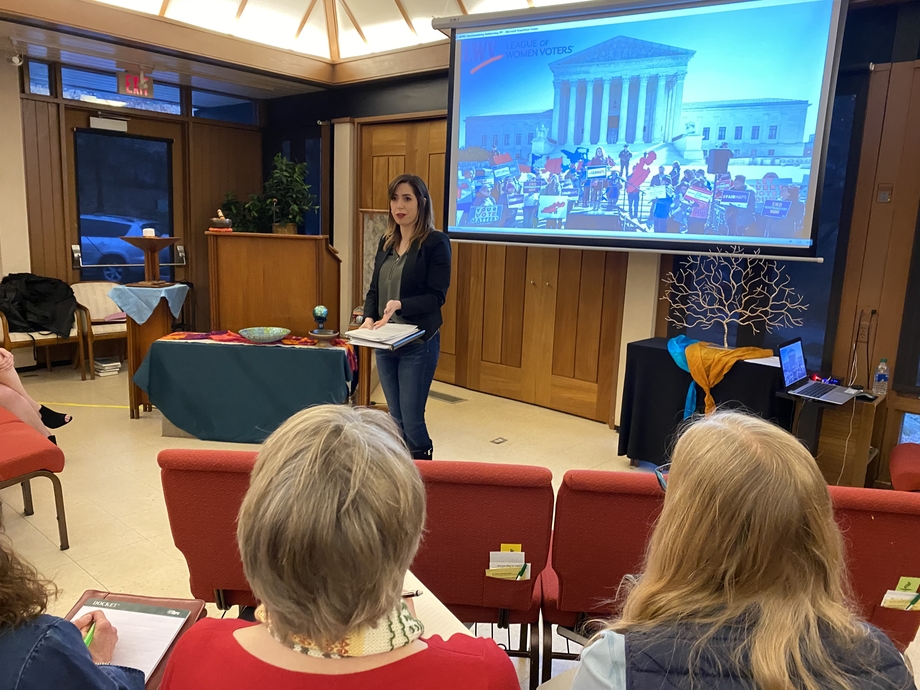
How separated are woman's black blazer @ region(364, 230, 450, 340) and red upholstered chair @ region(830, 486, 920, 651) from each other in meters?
1.98

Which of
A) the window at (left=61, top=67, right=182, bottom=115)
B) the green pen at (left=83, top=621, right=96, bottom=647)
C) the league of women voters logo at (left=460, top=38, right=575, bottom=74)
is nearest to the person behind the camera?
the green pen at (left=83, top=621, right=96, bottom=647)

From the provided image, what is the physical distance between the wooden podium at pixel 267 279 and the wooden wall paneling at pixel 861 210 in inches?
119

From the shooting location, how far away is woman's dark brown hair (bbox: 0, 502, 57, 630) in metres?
0.89

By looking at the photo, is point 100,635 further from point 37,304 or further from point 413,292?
point 37,304

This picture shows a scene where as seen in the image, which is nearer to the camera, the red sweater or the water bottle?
the red sweater

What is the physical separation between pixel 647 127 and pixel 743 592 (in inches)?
136

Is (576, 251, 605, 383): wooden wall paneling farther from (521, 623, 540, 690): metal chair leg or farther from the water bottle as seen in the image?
(521, 623, 540, 690): metal chair leg

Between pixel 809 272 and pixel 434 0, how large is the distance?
322cm

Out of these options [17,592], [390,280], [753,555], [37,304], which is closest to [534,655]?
[753,555]

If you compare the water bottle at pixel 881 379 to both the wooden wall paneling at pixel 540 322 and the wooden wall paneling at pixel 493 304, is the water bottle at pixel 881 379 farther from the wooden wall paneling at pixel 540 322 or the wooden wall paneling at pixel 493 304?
the wooden wall paneling at pixel 493 304

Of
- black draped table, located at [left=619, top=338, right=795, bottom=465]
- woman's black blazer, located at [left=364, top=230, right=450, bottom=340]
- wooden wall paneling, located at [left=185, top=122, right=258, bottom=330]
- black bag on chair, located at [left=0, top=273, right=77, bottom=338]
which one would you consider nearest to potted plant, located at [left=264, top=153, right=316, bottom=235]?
woman's black blazer, located at [left=364, top=230, right=450, bottom=340]

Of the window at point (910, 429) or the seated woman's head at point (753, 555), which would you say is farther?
the window at point (910, 429)

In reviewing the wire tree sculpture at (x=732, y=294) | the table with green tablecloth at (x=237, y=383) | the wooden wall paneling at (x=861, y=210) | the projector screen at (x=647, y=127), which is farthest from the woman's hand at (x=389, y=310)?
the wooden wall paneling at (x=861, y=210)

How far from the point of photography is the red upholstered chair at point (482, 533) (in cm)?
156
